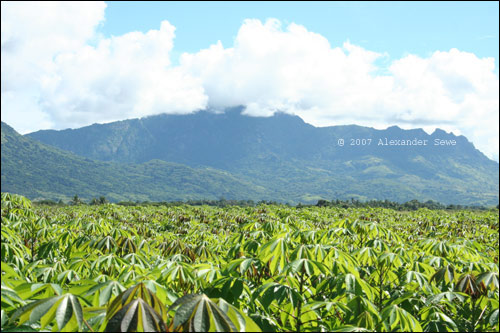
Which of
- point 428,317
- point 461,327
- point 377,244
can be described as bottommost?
point 461,327

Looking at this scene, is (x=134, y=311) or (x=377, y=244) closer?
(x=134, y=311)

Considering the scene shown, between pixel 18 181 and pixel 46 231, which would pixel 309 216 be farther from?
pixel 18 181

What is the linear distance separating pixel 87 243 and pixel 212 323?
4.56 m

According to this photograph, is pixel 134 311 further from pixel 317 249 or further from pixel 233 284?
pixel 317 249

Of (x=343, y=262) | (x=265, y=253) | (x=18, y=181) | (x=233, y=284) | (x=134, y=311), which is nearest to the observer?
(x=134, y=311)

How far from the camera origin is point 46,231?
7.64 meters

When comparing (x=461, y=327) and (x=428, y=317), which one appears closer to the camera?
(x=428, y=317)

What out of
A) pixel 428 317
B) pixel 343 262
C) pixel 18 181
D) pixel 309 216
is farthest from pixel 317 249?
pixel 18 181

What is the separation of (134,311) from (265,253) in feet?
7.19

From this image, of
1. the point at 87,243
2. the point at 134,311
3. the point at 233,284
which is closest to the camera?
the point at 134,311

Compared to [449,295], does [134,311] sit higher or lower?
higher

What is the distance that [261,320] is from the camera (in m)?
3.58

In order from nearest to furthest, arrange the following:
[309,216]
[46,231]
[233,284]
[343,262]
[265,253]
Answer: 1. [233,284]
2. [265,253]
3. [343,262]
4. [46,231]
5. [309,216]

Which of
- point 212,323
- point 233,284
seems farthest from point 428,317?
point 212,323
